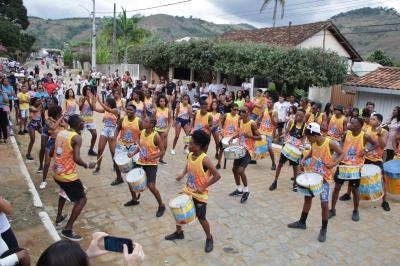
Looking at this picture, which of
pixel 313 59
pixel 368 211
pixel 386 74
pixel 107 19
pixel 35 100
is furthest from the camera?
pixel 107 19

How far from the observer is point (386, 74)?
49.3 feet

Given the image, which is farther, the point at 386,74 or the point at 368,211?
the point at 386,74

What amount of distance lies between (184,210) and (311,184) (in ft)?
6.49

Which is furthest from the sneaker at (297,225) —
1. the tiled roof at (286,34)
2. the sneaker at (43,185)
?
the tiled roof at (286,34)

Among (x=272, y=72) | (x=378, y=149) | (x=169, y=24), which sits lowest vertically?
(x=378, y=149)

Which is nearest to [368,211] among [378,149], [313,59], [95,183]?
[378,149]

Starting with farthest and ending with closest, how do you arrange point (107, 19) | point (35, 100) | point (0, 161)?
→ point (107, 19), point (35, 100), point (0, 161)

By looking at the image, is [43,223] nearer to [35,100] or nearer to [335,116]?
[35,100]

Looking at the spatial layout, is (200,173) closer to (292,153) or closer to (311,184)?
(311,184)

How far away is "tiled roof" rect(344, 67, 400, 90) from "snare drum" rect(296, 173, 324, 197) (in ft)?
31.5

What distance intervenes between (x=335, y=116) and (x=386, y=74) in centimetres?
787

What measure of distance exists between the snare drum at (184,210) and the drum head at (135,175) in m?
1.19

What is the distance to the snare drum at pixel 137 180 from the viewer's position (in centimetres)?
585

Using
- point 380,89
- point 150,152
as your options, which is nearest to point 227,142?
point 150,152
